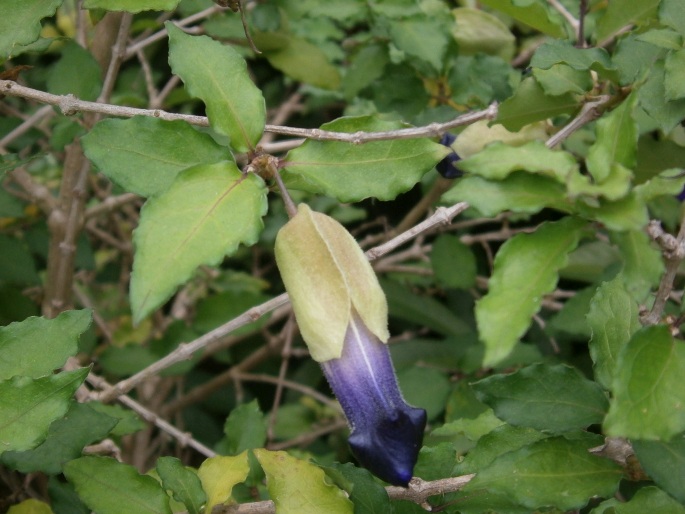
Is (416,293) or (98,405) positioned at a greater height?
(98,405)

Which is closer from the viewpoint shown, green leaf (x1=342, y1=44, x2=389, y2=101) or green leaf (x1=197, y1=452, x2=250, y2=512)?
green leaf (x1=197, y1=452, x2=250, y2=512)

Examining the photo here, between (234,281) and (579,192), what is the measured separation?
1.20m

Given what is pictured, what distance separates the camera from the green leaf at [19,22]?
0.89 meters

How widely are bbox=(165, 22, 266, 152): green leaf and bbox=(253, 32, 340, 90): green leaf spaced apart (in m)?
0.63

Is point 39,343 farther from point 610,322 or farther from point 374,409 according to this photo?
point 610,322

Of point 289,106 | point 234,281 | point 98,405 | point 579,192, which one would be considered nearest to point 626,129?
point 579,192

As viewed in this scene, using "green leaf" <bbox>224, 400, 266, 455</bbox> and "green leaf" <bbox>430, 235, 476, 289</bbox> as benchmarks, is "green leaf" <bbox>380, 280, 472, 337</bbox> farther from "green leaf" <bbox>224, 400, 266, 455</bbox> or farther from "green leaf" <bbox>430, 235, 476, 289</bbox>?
"green leaf" <bbox>224, 400, 266, 455</bbox>

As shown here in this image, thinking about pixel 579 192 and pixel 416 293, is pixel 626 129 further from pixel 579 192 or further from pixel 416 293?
pixel 416 293

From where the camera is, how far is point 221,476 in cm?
93

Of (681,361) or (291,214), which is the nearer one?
(681,361)

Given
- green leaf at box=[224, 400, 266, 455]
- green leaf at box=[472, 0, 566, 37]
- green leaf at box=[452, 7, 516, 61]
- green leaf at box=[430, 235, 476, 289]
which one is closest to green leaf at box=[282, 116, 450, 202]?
green leaf at box=[472, 0, 566, 37]

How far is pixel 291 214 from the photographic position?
2.74 ft

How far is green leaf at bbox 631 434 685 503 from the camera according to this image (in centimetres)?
74

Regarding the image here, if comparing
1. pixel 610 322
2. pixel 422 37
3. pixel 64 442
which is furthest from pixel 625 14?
pixel 64 442
